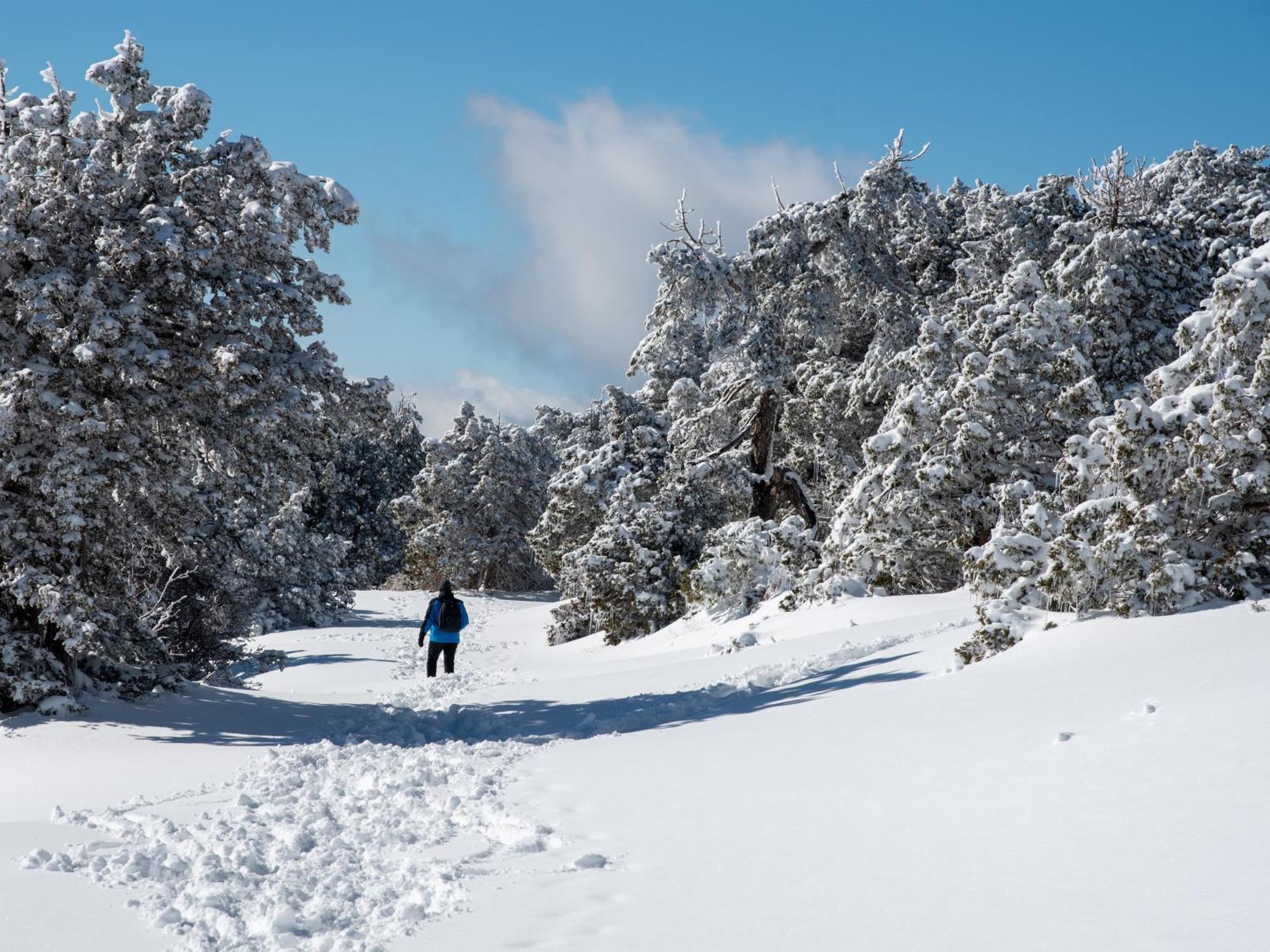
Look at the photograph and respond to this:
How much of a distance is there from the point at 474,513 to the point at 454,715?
137 feet

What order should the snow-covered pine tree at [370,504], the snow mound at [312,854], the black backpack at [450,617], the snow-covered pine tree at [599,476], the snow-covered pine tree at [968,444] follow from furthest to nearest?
the snow-covered pine tree at [370,504] → the snow-covered pine tree at [599,476] → the snow-covered pine tree at [968,444] → the black backpack at [450,617] → the snow mound at [312,854]

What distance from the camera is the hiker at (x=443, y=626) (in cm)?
1634

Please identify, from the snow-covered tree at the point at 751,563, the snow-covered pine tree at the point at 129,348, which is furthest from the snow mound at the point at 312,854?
the snow-covered tree at the point at 751,563

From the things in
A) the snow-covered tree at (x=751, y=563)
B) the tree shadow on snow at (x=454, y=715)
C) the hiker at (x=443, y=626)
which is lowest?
the tree shadow on snow at (x=454, y=715)

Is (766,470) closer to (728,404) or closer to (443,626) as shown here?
(728,404)

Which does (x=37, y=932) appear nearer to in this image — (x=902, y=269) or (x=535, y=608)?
(x=902, y=269)

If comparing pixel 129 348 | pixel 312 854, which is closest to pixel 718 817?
pixel 312 854

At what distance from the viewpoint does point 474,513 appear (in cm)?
5344

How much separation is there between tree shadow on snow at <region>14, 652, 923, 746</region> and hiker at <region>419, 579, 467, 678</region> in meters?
3.27

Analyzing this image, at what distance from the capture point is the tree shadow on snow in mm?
10375

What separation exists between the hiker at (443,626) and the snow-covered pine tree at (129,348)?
4.60 m

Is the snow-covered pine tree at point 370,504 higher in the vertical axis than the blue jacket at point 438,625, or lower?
higher

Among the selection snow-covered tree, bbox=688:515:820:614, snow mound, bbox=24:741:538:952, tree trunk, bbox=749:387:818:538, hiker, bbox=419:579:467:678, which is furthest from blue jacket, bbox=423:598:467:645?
tree trunk, bbox=749:387:818:538

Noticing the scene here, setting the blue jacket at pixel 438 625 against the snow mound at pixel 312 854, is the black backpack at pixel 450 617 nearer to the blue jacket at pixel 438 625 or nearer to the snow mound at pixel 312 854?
the blue jacket at pixel 438 625
